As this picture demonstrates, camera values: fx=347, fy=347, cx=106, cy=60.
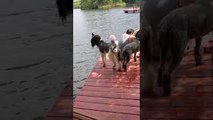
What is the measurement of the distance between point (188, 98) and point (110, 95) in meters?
0.59

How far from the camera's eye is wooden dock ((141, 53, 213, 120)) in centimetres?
99

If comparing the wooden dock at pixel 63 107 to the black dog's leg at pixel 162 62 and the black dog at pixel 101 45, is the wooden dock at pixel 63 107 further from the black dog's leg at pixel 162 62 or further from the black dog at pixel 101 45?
the black dog at pixel 101 45

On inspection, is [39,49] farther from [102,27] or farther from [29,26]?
[102,27]

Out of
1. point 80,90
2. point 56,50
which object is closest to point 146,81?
point 56,50

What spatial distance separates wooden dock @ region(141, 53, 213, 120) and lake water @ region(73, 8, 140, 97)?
444mm

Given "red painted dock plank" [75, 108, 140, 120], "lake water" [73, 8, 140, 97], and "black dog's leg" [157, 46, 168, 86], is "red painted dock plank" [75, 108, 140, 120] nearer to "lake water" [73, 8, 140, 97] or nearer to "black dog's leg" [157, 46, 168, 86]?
"lake water" [73, 8, 140, 97]

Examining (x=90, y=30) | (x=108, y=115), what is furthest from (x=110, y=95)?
(x=90, y=30)

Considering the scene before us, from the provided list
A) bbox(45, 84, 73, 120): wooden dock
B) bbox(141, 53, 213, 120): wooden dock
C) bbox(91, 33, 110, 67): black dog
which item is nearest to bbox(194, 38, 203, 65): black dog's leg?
bbox(141, 53, 213, 120): wooden dock

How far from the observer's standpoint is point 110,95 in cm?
154

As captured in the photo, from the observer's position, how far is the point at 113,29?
5.62ft

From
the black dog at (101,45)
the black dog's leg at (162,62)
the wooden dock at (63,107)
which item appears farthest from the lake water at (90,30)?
the black dog's leg at (162,62)

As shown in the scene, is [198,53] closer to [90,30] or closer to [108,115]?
[108,115]

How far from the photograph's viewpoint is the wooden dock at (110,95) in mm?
1395

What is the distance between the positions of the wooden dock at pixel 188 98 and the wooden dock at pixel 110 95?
338mm
